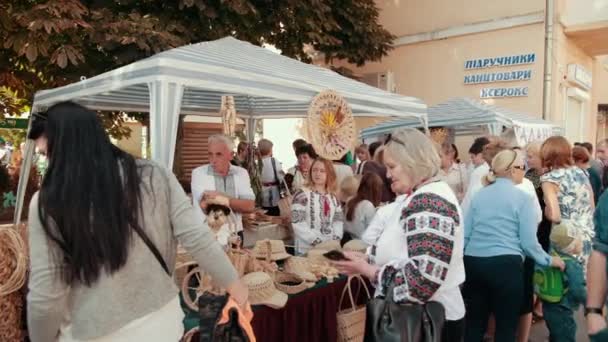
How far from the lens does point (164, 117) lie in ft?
8.84

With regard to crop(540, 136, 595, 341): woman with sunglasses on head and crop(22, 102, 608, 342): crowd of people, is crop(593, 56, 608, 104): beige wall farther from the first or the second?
crop(22, 102, 608, 342): crowd of people

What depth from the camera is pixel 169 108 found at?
2.71 meters

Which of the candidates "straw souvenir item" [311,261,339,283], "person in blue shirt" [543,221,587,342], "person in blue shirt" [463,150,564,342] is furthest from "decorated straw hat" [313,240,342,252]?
"person in blue shirt" [543,221,587,342]

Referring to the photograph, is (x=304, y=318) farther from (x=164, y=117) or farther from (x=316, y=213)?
(x=164, y=117)

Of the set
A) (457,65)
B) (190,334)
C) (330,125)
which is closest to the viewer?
(190,334)

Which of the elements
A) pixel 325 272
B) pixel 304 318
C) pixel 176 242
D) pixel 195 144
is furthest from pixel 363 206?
pixel 195 144

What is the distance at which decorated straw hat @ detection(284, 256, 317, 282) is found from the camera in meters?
2.80

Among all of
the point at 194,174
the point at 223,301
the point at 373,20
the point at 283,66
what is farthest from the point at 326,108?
the point at 373,20

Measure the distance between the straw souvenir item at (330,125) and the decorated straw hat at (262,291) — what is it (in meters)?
1.34

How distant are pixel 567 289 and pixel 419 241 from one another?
209 cm

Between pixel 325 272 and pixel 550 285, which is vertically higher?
pixel 325 272

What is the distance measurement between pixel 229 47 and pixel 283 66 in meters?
0.45

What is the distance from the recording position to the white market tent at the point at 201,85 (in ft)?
8.91

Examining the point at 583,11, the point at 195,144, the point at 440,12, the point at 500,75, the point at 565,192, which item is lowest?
the point at 565,192
